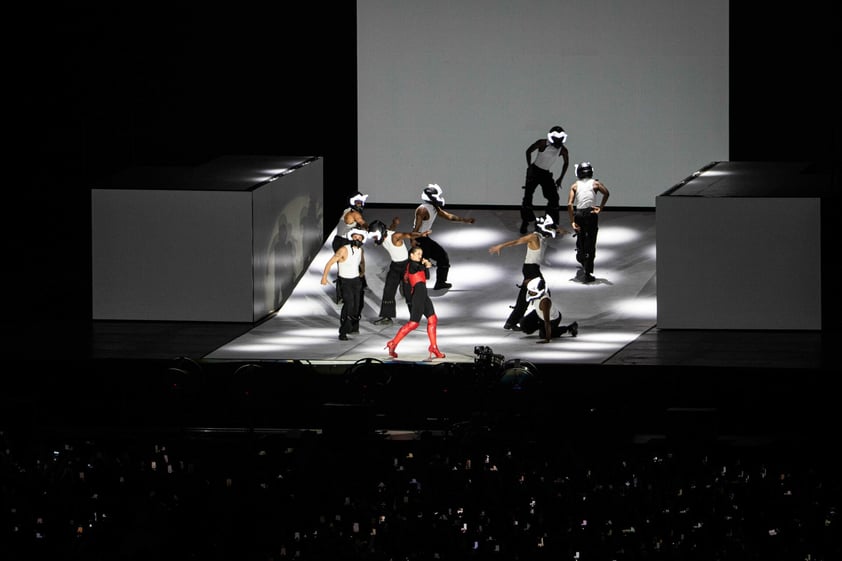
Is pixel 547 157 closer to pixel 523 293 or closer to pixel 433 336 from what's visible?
pixel 523 293

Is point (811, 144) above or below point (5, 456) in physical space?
above

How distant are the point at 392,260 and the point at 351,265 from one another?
74cm

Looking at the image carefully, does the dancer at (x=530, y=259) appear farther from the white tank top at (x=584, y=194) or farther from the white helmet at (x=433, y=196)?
the white helmet at (x=433, y=196)

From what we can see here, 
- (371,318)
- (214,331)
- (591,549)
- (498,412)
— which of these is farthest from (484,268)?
(591,549)

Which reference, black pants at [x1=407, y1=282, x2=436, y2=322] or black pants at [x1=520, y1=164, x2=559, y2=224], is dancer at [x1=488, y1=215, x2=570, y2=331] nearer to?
black pants at [x1=407, y1=282, x2=436, y2=322]

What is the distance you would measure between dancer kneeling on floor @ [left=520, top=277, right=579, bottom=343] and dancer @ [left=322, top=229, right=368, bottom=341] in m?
1.67

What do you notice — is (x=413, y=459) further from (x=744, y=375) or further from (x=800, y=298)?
(x=800, y=298)

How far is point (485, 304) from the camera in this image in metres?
21.1

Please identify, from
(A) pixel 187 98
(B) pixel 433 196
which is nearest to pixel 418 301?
(B) pixel 433 196

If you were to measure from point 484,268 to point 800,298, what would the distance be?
3.84m

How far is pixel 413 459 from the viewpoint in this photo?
13172mm

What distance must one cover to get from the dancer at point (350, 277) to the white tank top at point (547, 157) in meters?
3.34

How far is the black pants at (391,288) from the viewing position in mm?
20266

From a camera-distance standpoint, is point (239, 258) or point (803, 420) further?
point (239, 258)
